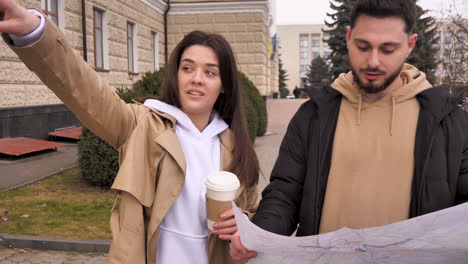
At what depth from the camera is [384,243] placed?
1.46 metres

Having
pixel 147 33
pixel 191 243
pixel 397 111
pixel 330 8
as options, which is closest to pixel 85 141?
pixel 191 243

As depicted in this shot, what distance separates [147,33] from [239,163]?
15.4 meters

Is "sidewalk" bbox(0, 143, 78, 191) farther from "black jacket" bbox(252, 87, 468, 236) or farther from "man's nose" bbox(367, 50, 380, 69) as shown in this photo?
"man's nose" bbox(367, 50, 380, 69)

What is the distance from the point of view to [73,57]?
161cm

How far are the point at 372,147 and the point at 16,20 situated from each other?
4.47 ft

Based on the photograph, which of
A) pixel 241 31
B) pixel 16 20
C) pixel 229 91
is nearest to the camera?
pixel 16 20

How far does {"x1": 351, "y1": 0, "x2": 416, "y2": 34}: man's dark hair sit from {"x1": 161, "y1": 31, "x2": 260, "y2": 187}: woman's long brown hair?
0.68m

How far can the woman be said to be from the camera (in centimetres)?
162

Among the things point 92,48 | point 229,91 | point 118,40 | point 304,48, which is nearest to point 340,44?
point 118,40

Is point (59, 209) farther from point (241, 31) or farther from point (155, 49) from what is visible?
point (241, 31)

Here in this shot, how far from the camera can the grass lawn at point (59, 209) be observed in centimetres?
468

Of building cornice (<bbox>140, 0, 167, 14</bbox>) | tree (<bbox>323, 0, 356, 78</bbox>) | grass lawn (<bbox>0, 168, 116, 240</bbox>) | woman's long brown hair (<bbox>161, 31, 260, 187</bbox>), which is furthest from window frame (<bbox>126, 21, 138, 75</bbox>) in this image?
tree (<bbox>323, 0, 356, 78</bbox>)

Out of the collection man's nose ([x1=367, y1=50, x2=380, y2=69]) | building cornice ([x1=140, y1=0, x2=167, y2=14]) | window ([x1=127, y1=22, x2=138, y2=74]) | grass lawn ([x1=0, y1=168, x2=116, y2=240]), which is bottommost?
grass lawn ([x1=0, y1=168, x2=116, y2=240])

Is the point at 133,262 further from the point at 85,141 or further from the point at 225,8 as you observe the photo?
the point at 225,8
